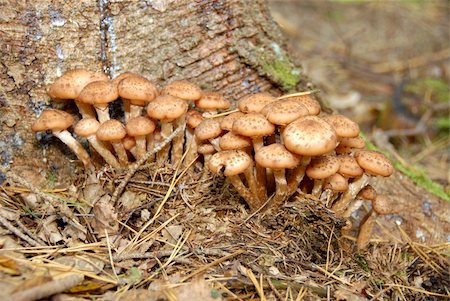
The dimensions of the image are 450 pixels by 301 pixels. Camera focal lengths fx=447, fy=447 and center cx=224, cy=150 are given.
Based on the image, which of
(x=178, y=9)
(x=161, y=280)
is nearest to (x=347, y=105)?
(x=178, y=9)

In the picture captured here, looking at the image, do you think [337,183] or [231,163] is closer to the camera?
[231,163]

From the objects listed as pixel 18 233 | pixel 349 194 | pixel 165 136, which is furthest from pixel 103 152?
pixel 349 194

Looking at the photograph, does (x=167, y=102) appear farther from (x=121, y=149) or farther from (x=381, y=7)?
(x=381, y=7)

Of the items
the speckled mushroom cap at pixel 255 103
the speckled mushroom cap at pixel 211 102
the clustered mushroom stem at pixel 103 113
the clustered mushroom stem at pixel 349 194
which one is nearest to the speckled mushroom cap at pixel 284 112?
the speckled mushroom cap at pixel 255 103

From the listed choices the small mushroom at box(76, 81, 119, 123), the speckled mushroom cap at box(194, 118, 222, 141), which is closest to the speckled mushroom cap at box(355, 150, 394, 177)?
the speckled mushroom cap at box(194, 118, 222, 141)

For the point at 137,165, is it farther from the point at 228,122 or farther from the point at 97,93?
the point at 228,122

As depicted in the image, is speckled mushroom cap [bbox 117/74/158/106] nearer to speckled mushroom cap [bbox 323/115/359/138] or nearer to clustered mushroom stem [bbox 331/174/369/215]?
speckled mushroom cap [bbox 323/115/359/138]

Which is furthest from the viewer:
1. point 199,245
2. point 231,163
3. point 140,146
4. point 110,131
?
point 140,146

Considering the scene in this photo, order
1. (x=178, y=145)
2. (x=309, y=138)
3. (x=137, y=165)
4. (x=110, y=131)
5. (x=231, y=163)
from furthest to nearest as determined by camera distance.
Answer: (x=178, y=145) → (x=137, y=165) → (x=110, y=131) → (x=231, y=163) → (x=309, y=138)
